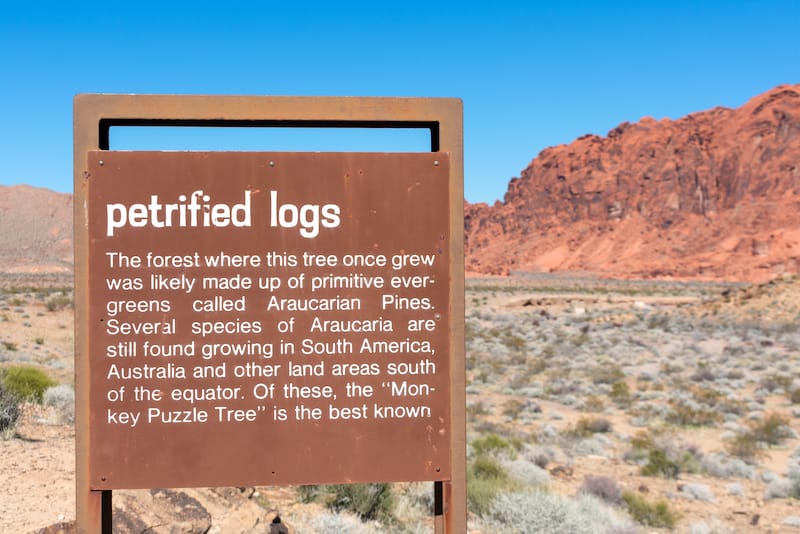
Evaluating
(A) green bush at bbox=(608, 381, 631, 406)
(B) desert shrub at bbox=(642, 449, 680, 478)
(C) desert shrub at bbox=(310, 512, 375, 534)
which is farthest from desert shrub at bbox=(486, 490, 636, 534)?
(A) green bush at bbox=(608, 381, 631, 406)

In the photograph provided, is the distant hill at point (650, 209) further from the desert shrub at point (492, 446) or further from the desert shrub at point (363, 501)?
the desert shrub at point (363, 501)

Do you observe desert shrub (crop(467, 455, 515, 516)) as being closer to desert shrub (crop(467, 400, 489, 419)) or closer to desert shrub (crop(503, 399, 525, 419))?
desert shrub (crop(467, 400, 489, 419))

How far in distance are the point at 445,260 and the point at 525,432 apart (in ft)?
27.7

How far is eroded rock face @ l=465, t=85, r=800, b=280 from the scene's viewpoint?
93.4m

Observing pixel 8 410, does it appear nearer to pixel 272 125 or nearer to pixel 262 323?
pixel 262 323

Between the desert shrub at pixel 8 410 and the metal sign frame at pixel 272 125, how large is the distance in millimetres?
4685

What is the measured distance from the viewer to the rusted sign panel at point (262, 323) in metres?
2.69

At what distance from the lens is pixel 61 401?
805cm

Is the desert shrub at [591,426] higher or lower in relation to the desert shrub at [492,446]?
lower

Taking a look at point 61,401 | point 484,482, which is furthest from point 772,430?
point 61,401

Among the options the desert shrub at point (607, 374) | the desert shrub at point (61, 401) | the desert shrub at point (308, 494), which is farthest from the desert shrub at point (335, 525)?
the desert shrub at point (607, 374)

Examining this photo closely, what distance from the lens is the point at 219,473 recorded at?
2.71 meters

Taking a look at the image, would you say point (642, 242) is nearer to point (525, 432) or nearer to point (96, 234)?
point (525, 432)

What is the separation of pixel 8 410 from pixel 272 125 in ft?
18.3
